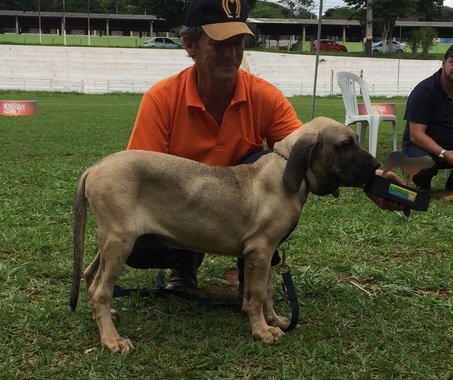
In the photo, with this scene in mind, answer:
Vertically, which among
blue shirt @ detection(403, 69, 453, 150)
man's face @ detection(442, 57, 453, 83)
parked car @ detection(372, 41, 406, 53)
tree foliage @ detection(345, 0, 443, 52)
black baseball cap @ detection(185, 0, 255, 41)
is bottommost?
blue shirt @ detection(403, 69, 453, 150)

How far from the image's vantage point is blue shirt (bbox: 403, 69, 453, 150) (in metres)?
7.14

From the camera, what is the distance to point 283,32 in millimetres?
75812

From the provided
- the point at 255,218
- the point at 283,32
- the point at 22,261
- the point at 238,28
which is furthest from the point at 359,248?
the point at 283,32

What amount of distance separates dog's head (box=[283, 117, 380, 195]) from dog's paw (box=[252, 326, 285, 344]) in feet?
2.79

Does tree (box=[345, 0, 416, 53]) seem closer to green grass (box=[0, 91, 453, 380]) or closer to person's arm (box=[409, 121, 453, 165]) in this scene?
person's arm (box=[409, 121, 453, 165])

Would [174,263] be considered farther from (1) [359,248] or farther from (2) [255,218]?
(1) [359,248]

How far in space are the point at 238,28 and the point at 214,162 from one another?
914 mm

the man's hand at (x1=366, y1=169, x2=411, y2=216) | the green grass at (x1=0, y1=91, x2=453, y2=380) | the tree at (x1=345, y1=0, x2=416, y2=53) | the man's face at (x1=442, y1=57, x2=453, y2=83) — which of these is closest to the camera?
the green grass at (x1=0, y1=91, x2=453, y2=380)

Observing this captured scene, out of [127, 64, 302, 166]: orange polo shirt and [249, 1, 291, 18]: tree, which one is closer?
[127, 64, 302, 166]: orange polo shirt

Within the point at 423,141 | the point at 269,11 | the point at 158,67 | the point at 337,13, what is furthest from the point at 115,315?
the point at 337,13

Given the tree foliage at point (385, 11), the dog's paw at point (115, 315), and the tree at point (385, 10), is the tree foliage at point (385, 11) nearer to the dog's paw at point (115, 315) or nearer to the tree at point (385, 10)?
the tree at point (385, 10)

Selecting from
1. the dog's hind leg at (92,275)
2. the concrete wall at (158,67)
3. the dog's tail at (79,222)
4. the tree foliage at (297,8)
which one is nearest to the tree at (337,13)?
the tree foliage at (297,8)

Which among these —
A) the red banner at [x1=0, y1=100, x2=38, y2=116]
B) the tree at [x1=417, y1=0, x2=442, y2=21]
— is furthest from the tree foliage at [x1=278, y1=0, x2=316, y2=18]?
the red banner at [x1=0, y1=100, x2=38, y2=116]

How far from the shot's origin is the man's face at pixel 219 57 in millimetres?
3594
